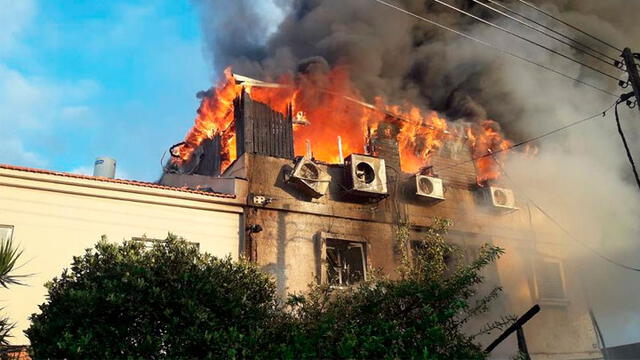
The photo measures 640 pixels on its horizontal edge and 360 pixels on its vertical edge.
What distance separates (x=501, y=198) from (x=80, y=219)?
12247 mm

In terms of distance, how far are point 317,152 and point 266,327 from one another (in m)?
9.75

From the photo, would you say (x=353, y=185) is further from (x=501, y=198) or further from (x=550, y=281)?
(x=550, y=281)

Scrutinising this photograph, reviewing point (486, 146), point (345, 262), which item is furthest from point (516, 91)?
point (345, 262)

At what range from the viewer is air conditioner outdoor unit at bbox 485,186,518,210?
52.1 ft

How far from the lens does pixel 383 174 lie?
1428 centimetres

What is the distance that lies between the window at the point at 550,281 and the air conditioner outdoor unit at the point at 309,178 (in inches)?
310

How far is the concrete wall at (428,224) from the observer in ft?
40.7

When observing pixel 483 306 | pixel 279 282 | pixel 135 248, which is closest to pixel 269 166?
pixel 279 282

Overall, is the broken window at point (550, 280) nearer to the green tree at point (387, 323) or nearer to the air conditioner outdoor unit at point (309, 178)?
the air conditioner outdoor unit at point (309, 178)

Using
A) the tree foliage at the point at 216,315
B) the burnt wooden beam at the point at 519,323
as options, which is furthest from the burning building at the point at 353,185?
the burnt wooden beam at the point at 519,323

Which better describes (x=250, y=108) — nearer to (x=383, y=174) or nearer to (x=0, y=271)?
(x=383, y=174)

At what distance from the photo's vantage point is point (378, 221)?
14.0 meters

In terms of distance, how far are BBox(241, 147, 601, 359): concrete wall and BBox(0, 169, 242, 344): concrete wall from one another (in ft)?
3.11

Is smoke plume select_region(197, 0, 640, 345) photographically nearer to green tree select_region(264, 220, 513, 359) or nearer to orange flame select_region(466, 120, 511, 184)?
orange flame select_region(466, 120, 511, 184)
